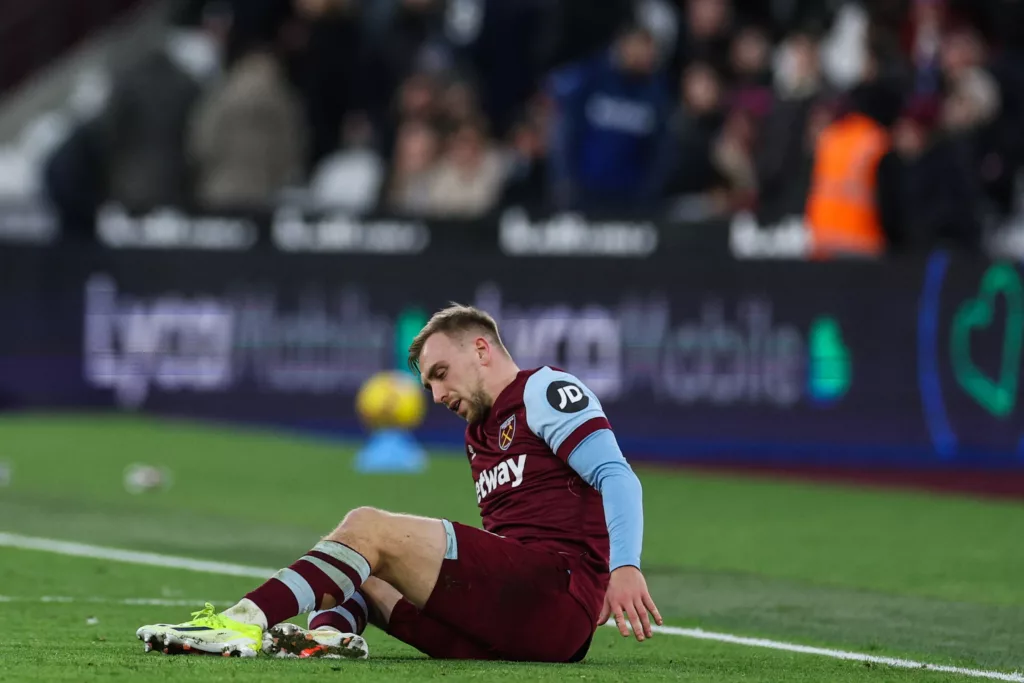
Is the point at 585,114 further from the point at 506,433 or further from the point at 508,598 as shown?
the point at 508,598

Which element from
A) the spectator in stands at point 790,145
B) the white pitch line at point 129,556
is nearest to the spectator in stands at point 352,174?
the spectator in stands at point 790,145

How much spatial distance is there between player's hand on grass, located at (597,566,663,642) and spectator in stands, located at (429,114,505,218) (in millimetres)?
12333

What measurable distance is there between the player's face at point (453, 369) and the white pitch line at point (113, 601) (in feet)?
7.34

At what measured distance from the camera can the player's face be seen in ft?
20.7

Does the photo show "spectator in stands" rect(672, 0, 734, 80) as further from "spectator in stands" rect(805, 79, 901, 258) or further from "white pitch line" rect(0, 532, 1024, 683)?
"white pitch line" rect(0, 532, 1024, 683)

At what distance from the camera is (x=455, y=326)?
6348 mm

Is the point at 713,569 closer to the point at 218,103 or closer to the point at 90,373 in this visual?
the point at 90,373

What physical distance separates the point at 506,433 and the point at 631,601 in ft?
2.75

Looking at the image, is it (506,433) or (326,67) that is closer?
(506,433)

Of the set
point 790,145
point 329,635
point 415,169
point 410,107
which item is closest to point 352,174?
point 410,107

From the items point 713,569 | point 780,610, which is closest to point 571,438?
point 780,610

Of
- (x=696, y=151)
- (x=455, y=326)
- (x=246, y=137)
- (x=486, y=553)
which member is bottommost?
(x=486, y=553)

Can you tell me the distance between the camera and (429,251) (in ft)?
56.1

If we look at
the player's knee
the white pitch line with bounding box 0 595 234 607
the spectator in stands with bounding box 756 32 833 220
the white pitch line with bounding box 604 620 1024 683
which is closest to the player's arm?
the player's knee
